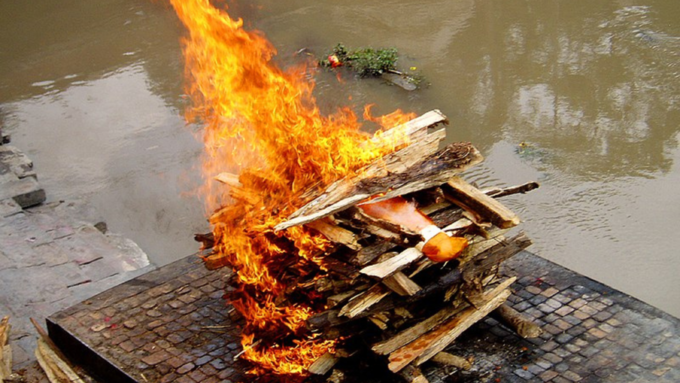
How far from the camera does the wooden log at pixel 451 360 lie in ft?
17.5

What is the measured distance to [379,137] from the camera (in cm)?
580

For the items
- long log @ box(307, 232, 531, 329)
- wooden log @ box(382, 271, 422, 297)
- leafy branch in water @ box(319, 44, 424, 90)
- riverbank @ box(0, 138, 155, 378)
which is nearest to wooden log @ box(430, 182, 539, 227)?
long log @ box(307, 232, 531, 329)

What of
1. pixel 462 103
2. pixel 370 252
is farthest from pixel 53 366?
pixel 462 103

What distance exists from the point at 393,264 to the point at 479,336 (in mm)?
1317

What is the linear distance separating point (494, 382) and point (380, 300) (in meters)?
1.04

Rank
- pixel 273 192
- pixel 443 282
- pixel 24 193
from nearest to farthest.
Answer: pixel 443 282, pixel 273 192, pixel 24 193

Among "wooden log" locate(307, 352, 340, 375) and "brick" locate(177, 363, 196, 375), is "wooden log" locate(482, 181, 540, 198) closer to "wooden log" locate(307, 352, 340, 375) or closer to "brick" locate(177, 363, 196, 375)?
"wooden log" locate(307, 352, 340, 375)

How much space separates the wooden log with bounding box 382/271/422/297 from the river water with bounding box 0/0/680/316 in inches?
127

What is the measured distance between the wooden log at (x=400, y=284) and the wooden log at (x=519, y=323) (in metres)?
1.11

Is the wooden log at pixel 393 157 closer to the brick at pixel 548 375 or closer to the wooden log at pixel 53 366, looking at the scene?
the brick at pixel 548 375

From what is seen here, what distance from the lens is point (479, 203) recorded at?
5.23 meters

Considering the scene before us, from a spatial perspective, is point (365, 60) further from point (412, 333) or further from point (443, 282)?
point (412, 333)

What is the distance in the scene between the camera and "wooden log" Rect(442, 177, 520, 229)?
5102 millimetres

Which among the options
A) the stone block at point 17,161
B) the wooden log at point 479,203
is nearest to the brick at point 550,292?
the wooden log at point 479,203
